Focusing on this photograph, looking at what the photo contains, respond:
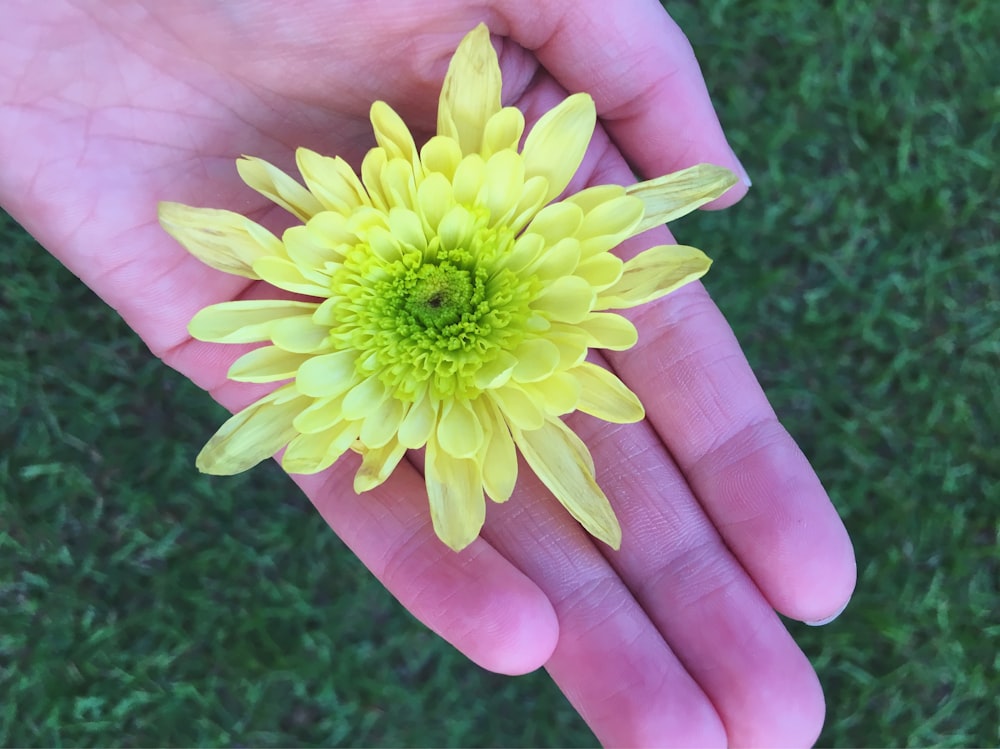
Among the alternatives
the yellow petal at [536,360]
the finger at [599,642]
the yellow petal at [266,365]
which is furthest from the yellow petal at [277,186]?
the finger at [599,642]

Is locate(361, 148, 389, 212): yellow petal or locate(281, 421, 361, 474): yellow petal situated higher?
locate(361, 148, 389, 212): yellow petal

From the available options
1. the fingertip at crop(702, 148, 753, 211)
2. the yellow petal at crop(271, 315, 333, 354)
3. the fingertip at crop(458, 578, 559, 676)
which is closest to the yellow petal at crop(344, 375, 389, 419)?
the yellow petal at crop(271, 315, 333, 354)

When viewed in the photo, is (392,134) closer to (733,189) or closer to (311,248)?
(311,248)

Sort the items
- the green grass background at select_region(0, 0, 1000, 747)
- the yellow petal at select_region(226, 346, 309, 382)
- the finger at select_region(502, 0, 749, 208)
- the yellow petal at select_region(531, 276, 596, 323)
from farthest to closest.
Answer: the green grass background at select_region(0, 0, 1000, 747)
the finger at select_region(502, 0, 749, 208)
the yellow petal at select_region(226, 346, 309, 382)
the yellow petal at select_region(531, 276, 596, 323)

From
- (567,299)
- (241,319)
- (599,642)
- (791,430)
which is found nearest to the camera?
(567,299)

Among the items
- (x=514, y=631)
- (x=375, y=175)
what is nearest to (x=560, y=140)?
(x=375, y=175)

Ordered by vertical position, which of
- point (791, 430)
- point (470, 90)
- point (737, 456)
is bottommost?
point (791, 430)

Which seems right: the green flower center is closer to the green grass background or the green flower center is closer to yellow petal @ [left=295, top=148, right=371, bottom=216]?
yellow petal @ [left=295, top=148, right=371, bottom=216]

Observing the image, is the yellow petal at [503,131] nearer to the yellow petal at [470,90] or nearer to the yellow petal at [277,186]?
the yellow petal at [470,90]
